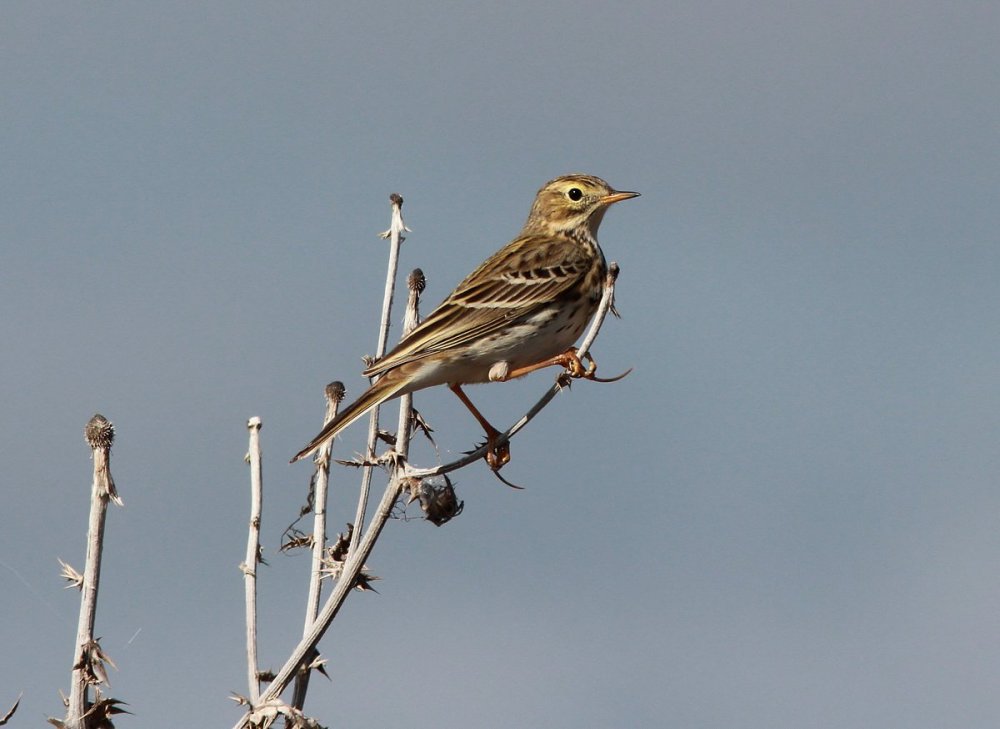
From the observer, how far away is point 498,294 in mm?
→ 11352

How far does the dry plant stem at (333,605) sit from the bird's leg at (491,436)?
133 inches

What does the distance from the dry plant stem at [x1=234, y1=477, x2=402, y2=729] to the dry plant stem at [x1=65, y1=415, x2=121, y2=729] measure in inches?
28.7

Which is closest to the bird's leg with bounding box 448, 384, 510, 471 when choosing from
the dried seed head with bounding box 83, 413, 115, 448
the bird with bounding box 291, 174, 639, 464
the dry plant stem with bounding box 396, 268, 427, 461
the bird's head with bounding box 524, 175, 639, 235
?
the bird with bounding box 291, 174, 639, 464

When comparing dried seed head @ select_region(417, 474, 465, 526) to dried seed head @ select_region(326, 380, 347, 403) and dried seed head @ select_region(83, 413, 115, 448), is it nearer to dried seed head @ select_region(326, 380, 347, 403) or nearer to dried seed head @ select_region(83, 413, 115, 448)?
dried seed head @ select_region(326, 380, 347, 403)

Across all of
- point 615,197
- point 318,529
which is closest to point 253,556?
point 318,529

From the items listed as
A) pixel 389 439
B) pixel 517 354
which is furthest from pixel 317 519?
pixel 517 354

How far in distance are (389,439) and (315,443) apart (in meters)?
0.48

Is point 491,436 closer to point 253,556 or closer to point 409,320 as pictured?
point 409,320

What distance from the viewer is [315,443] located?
26.1 feet

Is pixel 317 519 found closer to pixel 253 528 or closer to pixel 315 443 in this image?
pixel 253 528

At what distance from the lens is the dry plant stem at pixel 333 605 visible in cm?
589

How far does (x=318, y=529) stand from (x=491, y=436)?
12.2 feet

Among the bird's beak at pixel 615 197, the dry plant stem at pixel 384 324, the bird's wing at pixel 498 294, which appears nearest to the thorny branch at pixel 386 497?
the dry plant stem at pixel 384 324

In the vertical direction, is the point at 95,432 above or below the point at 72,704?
above
